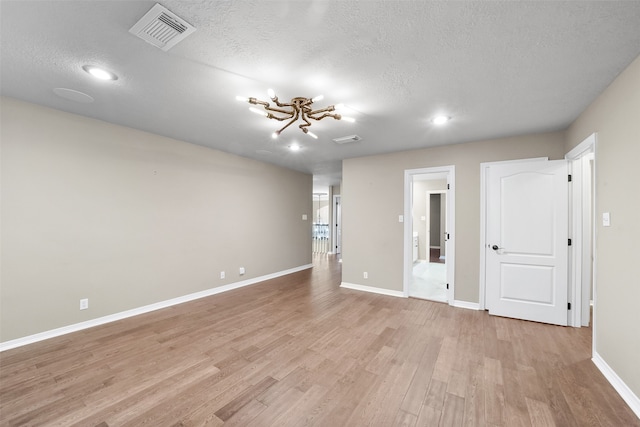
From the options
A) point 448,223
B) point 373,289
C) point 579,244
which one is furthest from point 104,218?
Result: point 579,244

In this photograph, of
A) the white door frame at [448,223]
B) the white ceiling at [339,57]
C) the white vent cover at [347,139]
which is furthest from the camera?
the white door frame at [448,223]

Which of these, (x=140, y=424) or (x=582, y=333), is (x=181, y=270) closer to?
(x=140, y=424)

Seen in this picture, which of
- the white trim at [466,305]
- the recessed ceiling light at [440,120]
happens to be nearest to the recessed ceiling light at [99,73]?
the recessed ceiling light at [440,120]

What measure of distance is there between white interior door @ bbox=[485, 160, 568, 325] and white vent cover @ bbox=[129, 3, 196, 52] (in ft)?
13.1

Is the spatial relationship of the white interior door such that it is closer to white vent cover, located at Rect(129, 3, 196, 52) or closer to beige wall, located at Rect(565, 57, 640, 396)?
beige wall, located at Rect(565, 57, 640, 396)

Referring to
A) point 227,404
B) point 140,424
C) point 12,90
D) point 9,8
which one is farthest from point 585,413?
point 12,90

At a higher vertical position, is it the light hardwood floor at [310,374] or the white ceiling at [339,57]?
the white ceiling at [339,57]

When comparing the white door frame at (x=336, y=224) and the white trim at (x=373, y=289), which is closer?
the white trim at (x=373, y=289)

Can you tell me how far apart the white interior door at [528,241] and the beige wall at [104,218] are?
168 inches

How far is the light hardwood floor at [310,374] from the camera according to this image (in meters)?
1.79

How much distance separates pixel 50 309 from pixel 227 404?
100.0 inches

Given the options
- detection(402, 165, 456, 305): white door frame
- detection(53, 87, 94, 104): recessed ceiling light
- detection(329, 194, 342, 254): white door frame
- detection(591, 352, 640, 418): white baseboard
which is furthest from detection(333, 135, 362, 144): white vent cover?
detection(329, 194, 342, 254): white door frame

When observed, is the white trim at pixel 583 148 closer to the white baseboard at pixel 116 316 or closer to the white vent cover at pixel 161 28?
the white vent cover at pixel 161 28

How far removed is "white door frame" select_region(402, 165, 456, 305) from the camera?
4.06 m
